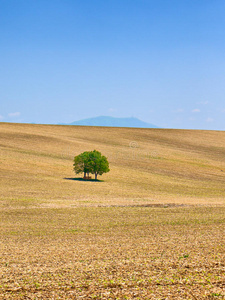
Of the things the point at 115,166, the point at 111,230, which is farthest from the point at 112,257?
the point at 115,166

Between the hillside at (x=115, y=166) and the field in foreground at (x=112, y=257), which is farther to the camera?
the hillside at (x=115, y=166)

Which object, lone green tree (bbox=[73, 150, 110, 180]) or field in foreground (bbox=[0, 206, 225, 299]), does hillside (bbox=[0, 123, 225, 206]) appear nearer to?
lone green tree (bbox=[73, 150, 110, 180])

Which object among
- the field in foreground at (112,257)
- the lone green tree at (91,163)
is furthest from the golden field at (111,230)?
the lone green tree at (91,163)

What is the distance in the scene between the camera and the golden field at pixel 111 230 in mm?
13109

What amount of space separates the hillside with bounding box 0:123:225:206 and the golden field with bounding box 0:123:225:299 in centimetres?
25

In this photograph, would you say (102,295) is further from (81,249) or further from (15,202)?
(15,202)

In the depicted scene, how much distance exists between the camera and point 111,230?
25.4 m

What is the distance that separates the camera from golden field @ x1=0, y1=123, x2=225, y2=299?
43.0 ft

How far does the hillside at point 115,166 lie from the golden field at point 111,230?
250 millimetres

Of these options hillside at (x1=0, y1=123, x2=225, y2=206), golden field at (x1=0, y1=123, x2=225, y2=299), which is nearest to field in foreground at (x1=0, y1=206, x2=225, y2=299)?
golden field at (x1=0, y1=123, x2=225, y2=299)

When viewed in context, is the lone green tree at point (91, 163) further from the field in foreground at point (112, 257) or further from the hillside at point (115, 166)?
the field in foreground at point (112, 257)

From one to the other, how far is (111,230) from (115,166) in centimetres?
5061

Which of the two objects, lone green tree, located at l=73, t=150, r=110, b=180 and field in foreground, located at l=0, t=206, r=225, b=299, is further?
lone green tree, located at l=73, t=150, r=110, b=180

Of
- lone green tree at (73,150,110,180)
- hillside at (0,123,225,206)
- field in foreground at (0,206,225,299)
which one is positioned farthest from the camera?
lone green tree at (73,150,110,180)
